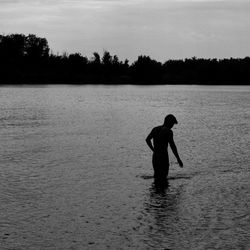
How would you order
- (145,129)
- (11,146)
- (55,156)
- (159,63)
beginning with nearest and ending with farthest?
(55,156) < (11,146) < (145,129) < (159,63)

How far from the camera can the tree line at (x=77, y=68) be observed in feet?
504

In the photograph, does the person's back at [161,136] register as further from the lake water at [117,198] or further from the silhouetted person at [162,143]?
the lake water at [117,198]

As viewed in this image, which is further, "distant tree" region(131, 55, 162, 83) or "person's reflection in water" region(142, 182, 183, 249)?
"distant tree" region(131, 55, 162, 83)

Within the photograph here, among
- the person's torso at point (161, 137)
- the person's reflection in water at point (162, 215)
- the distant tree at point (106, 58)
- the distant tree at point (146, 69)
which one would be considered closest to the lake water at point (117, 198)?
the person's reflection in water at point (162, 215)

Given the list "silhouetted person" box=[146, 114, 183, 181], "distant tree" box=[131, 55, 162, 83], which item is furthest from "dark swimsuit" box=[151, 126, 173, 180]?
"distant tree" box=[131, 55, 162, 83]

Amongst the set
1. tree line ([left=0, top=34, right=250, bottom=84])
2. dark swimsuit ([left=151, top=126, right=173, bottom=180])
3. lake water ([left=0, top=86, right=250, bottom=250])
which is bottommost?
lake water ([left=0, top=86, right=250, bottom=250])

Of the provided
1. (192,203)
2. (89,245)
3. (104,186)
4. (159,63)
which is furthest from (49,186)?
(159,63)

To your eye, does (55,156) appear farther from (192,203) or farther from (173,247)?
(173,247)

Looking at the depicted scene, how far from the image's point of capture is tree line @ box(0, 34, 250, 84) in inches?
6053

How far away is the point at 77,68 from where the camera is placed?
164 m

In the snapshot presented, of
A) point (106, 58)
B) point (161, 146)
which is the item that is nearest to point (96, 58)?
point (106, 58)

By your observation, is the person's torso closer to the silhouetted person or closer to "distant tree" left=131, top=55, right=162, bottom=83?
the silhouetted person

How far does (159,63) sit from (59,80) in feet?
121

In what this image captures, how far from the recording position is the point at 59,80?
163500mm
